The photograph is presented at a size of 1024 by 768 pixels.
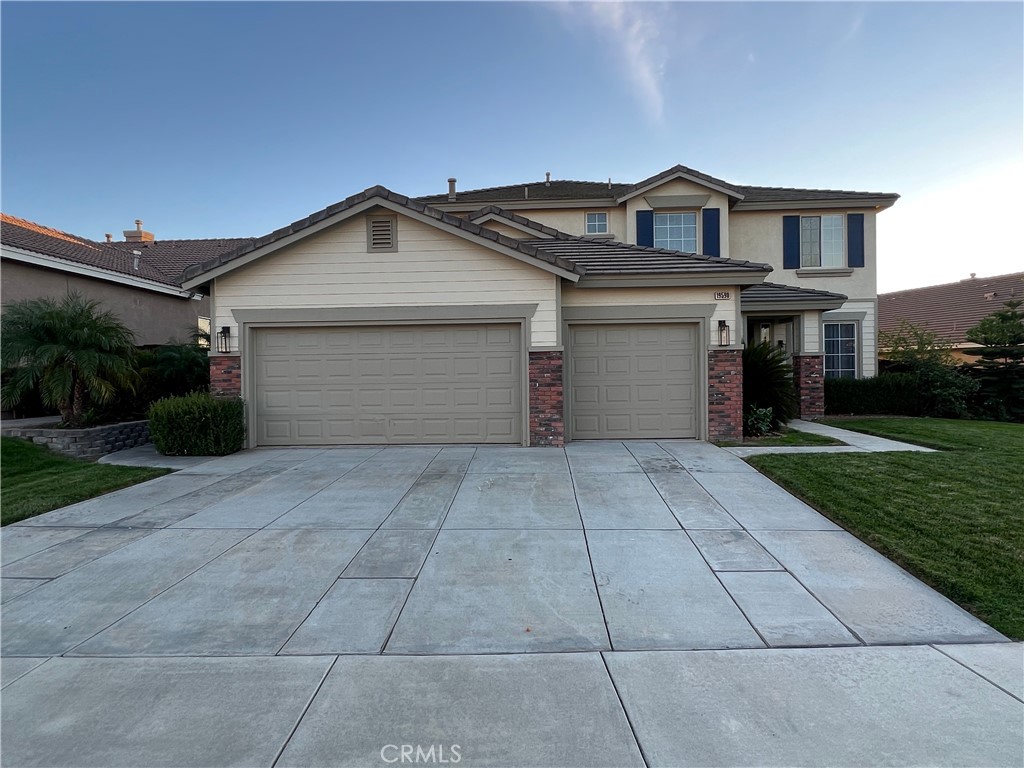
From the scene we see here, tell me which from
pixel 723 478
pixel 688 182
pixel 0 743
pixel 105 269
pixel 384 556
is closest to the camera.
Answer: pixel 0 743

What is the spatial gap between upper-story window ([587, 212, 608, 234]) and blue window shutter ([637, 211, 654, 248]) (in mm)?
1155

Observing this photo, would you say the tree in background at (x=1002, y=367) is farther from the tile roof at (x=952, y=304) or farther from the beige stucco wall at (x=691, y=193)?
the beige stucco wall at (x=691, y=193)

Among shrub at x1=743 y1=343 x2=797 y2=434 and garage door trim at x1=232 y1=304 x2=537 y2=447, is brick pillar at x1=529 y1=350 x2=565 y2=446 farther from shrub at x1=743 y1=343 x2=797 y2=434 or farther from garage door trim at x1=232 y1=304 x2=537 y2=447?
shrub at x1=743 y1=343 x2=797 y2=434

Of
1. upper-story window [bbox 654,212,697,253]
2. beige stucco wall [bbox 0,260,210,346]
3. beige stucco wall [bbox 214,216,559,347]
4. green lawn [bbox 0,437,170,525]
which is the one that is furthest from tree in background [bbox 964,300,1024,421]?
beige stucco wall [bbox 0,260,210,346]

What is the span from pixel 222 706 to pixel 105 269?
53.0 ft

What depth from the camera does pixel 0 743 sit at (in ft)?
8.90

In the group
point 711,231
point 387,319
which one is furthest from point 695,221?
point 387,319

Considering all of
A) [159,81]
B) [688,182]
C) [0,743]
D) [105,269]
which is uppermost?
[159,81]

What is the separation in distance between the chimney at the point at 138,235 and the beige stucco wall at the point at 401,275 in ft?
66.2

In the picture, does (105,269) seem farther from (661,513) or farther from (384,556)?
(661,513)

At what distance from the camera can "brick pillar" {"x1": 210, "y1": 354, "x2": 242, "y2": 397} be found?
10.7 meters

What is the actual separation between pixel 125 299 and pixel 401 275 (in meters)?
10.9

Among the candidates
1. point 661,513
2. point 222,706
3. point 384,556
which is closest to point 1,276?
point 384,556

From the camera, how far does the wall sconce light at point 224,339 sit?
35.0ft
